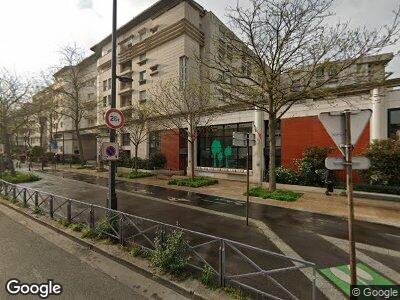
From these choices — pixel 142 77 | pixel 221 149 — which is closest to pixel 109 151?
pixel 221 149

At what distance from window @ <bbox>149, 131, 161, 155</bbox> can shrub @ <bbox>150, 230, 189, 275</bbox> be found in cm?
2231

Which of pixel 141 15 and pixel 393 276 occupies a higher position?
pixel 141 15

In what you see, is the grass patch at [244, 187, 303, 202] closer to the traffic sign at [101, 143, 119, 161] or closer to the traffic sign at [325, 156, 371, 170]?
the traffic sign at [101, 143, 119, 161]

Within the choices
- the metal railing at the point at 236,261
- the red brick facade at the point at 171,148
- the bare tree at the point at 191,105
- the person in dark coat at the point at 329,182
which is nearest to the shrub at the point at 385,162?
the person in dark coat at the point at 329,182

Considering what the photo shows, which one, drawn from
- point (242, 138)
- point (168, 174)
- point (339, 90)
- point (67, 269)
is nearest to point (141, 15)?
point (168, 174)

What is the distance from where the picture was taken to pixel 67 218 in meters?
8.95

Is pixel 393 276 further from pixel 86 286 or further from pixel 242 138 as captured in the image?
pixel 86 286

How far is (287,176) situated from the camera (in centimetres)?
1692

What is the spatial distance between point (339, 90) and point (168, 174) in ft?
48.6

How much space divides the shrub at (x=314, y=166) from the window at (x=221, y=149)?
5994 millimetres

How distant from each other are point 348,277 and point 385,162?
404 inches

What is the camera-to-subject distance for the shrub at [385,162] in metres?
12.9

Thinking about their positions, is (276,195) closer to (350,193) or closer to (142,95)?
(350,193)

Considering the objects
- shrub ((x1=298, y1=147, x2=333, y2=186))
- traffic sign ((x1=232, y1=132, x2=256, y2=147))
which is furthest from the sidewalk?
traffic sign ((x1=232, y1=132, x2=256, y2=147))
